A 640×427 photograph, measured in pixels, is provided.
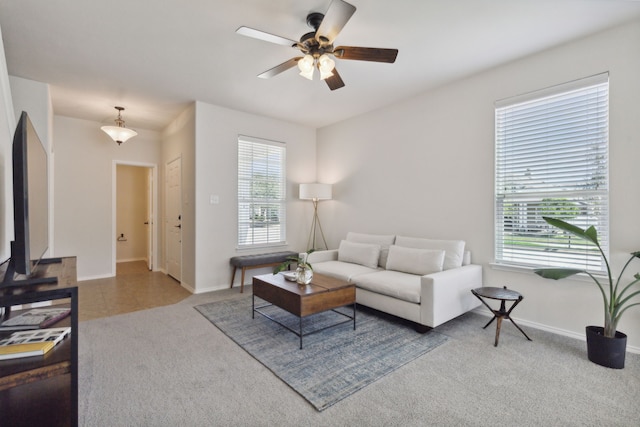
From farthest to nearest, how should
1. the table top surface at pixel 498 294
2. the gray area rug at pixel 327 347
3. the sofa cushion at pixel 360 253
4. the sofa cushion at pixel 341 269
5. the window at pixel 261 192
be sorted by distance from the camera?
the window at pixel 261 192, the sofa cushion at pixel 360 253, the sofa cushion at pixel 341 269, the table top surface at pixel 498 294, the gray area rug at pixel 327 347

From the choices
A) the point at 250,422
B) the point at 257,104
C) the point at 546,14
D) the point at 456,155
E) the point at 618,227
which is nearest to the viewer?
the point at 250,422

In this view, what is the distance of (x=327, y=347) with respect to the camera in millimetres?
2555

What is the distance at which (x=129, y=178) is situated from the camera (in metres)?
6.85

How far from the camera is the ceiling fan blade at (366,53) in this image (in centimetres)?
228

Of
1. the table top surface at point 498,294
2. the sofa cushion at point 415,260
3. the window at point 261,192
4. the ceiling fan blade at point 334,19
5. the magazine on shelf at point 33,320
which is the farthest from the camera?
the window at point 261,192

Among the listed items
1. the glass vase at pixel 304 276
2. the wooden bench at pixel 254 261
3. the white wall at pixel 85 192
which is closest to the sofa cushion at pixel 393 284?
the glass vase at pixel 304 276

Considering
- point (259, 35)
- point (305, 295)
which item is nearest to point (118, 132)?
point (259, 35)

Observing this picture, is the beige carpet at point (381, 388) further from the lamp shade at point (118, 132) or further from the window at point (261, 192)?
the lamp shade at point (118, 132)

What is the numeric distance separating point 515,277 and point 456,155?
58.5 inches

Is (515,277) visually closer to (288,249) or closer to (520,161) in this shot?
(520,161)

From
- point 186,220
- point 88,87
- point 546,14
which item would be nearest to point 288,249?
point 186,220

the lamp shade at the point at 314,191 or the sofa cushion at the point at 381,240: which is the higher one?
the lamp shade at the point at 314,191

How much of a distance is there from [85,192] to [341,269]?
14.6ft

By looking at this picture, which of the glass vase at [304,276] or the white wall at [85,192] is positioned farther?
the white wall at [85,192]
